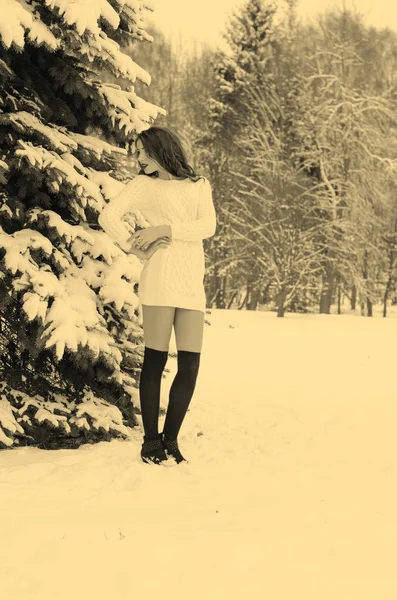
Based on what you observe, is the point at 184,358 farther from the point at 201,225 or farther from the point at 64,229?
the point at 64,229

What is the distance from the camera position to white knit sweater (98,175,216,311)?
13.0ft

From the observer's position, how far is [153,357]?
404cm

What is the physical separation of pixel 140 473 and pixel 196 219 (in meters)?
1.56

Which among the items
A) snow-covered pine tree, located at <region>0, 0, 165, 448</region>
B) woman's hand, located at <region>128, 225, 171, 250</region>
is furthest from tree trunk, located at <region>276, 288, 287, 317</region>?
woman's hand, located at <region>128, 225, 171, 250</region>

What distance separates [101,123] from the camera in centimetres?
507

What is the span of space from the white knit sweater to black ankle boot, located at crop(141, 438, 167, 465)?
2.83 ft

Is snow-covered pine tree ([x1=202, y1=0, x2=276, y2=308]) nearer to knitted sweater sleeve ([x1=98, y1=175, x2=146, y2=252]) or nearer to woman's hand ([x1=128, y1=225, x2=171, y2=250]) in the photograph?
knitted sweater sleeve ([x1=98, y1=175, x2=146, y2=252])

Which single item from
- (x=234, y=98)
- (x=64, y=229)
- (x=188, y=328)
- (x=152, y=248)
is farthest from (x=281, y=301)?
(x=152, y=248)

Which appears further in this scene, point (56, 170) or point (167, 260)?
point (56, 170)

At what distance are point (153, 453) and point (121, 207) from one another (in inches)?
59.6

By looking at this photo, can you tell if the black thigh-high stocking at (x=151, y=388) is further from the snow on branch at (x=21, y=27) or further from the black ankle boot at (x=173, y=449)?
the snow on branch at (x=21, y=27)

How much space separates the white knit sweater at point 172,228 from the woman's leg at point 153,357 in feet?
0.28

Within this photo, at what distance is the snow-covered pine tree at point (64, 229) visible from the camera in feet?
13.9

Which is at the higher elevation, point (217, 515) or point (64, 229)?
point (64, 229)
